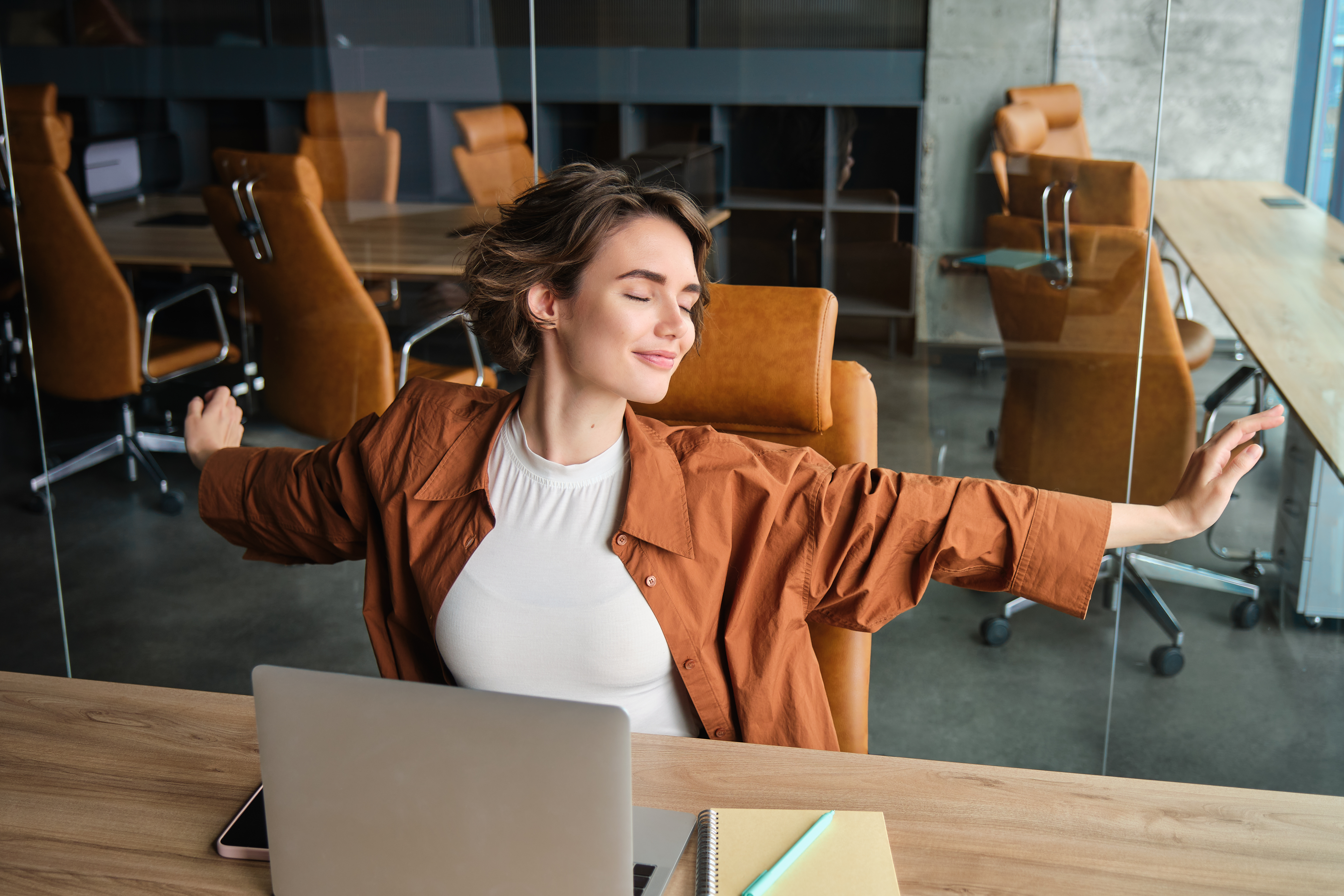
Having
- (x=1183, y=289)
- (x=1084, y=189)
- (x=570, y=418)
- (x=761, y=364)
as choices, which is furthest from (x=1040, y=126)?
(x=570, y=418)

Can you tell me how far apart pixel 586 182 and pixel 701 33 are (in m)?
1.08

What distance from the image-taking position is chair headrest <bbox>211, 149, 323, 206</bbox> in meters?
2.63

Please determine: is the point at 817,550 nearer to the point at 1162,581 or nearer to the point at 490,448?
the point at 490,448

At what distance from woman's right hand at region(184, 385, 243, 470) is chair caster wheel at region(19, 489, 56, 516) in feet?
4.99

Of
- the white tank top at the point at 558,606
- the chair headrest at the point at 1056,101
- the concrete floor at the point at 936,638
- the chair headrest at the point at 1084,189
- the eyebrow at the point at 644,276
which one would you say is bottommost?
the concrete floor at the point at 936,638

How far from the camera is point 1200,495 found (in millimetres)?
1272

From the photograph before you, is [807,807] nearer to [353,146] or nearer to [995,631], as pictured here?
[995,631]

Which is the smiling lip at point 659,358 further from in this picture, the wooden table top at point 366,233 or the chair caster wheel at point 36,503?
the chair caster wheel at point 36,503

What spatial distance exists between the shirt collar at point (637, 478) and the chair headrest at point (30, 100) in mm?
1845

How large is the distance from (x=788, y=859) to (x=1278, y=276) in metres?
1.66

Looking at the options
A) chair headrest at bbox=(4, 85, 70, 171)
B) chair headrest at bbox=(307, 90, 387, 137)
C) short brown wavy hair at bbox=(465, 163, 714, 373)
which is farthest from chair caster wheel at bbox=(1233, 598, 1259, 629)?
chair headrest at bbox=(4, 85, 70, 171)

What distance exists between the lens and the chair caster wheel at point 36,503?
2908mm

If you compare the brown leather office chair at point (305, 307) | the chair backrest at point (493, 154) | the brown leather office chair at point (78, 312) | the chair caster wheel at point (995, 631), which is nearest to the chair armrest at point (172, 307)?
the brown leather office chair at point (78, 312)

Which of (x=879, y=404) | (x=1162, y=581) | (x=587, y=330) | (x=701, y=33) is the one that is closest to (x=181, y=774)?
(x=587, y=330)
